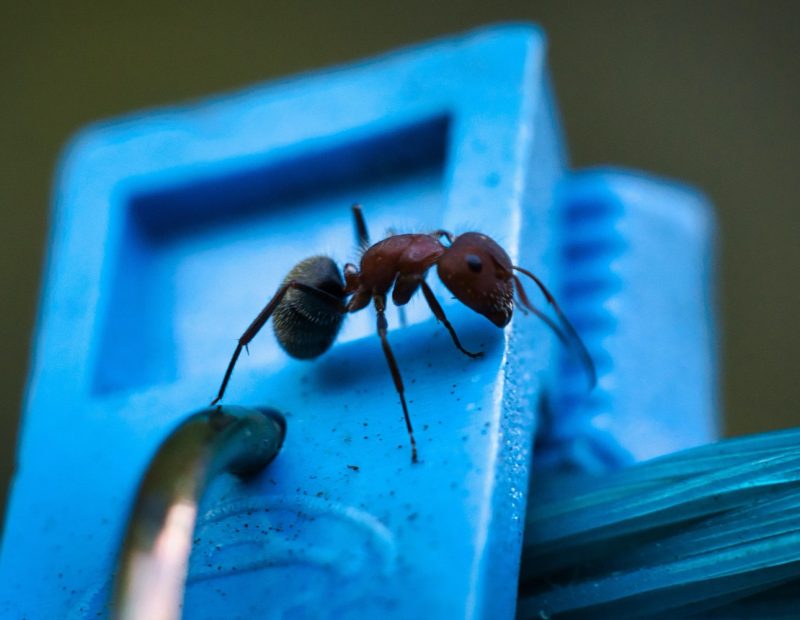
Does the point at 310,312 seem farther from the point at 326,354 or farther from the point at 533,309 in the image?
the point at 533,309

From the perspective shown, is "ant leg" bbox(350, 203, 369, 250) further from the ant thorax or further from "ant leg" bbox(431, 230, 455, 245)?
"ant leg" bbox(431, 230, 455, 245)

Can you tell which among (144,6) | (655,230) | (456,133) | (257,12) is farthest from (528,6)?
(456,133)

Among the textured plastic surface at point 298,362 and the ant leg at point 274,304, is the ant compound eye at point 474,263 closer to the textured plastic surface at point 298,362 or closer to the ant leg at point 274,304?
the textured plastic surface at point 298,362

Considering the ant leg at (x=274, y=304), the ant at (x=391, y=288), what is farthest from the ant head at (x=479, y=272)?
the ant leg at (x=274, y=304)

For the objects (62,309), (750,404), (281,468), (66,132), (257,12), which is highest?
(257,12)

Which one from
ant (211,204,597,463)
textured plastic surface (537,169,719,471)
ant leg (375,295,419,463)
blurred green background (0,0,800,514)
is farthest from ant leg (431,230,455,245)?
blurred green background (0,0,800,514)

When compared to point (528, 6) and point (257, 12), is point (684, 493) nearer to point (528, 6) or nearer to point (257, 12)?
point (528, 6)
